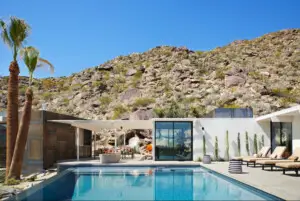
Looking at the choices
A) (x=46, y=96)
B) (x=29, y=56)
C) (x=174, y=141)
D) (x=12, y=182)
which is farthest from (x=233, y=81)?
(x=12, y=182)

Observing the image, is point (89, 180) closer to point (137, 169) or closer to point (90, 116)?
point (137, 169)

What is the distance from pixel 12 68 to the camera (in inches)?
487

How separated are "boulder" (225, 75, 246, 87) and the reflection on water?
868 inches

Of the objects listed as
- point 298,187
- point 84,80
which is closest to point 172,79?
point 84,80

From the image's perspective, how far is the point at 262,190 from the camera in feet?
26.8

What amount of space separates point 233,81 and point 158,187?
26.0m

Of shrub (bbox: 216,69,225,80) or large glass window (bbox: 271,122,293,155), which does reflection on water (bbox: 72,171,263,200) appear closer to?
large glass window (bbox: 271,122,293,155)

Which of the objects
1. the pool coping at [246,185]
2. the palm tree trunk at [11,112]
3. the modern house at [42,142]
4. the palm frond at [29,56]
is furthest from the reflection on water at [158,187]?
the palm frond at [29,56]

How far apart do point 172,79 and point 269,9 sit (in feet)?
42.0

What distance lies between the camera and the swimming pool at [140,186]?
889 cm

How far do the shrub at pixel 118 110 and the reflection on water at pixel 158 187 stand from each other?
18.7m

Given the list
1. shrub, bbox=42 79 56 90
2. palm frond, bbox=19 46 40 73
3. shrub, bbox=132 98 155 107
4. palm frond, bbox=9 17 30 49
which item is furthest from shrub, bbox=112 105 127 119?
palm frond, bbox=9 17 30 49

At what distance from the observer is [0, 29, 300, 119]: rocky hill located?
3259 cm

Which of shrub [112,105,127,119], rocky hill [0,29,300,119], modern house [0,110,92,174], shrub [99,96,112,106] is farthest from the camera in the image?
shrub [99,96,112,106]
